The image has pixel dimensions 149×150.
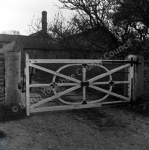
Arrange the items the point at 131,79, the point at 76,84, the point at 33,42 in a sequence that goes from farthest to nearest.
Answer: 1. the point at 33,42
2. the point at 131,79
3. the point at 76,84

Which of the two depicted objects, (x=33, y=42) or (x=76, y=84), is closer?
(x=76, y=84)

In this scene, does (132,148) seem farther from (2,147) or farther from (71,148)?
(2,147)

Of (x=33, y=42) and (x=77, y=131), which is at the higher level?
(x=33, y=42)

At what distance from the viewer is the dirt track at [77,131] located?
424cm

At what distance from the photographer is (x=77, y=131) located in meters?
5.02

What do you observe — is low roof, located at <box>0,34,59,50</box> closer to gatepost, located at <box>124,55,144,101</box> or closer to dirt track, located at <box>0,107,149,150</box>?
gatepost, located at <box>124,55,144,101</box>

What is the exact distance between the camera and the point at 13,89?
621cm

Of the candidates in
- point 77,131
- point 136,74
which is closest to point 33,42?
point 136,74

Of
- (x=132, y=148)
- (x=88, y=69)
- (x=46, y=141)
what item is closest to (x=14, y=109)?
(x=46, y=141)

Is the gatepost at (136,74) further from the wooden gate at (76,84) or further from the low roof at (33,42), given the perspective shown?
the low roof at (33,42)

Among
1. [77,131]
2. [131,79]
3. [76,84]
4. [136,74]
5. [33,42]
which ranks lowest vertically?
[77,131]

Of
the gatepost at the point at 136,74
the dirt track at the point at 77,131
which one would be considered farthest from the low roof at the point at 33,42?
the dirt track at the point at 77,131

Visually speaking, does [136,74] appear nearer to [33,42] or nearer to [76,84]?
[76,84]

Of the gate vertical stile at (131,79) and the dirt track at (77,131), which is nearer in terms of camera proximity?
the dirt track at (77,131)
